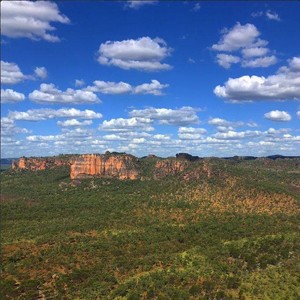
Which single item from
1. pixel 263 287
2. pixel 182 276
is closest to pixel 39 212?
pixel 182 276

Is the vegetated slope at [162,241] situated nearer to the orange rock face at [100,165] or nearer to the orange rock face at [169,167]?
the orange rock face at [169,167]

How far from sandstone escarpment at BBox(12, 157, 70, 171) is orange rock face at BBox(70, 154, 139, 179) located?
2633cm

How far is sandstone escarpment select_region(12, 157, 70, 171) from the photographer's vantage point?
179250 millimetres

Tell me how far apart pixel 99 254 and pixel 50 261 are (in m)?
7.09

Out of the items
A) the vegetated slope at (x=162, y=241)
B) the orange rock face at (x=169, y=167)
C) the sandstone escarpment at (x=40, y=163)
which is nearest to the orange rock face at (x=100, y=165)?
the orange rock face at (x=169, y=167)

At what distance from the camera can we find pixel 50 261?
207ft

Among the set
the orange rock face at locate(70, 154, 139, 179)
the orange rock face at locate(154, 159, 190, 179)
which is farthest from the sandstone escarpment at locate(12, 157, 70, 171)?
the orange rock face at locate(154, 159, 190, 179)

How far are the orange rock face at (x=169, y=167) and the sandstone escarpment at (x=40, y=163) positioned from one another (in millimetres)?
47435

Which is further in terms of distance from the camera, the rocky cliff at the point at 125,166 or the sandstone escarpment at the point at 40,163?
the sandstone escarpment at the point at 40,163

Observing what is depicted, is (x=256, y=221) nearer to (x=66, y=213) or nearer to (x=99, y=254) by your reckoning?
(x=99, y=254)

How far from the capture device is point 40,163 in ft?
593

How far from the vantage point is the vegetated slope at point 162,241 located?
5169cm

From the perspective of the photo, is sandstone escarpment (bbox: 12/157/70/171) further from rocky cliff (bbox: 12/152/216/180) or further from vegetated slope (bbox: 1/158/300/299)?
vegetated slope (bbox: 1/158/300/299)

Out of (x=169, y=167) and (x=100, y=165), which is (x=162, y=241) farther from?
(x=100, y=165)
